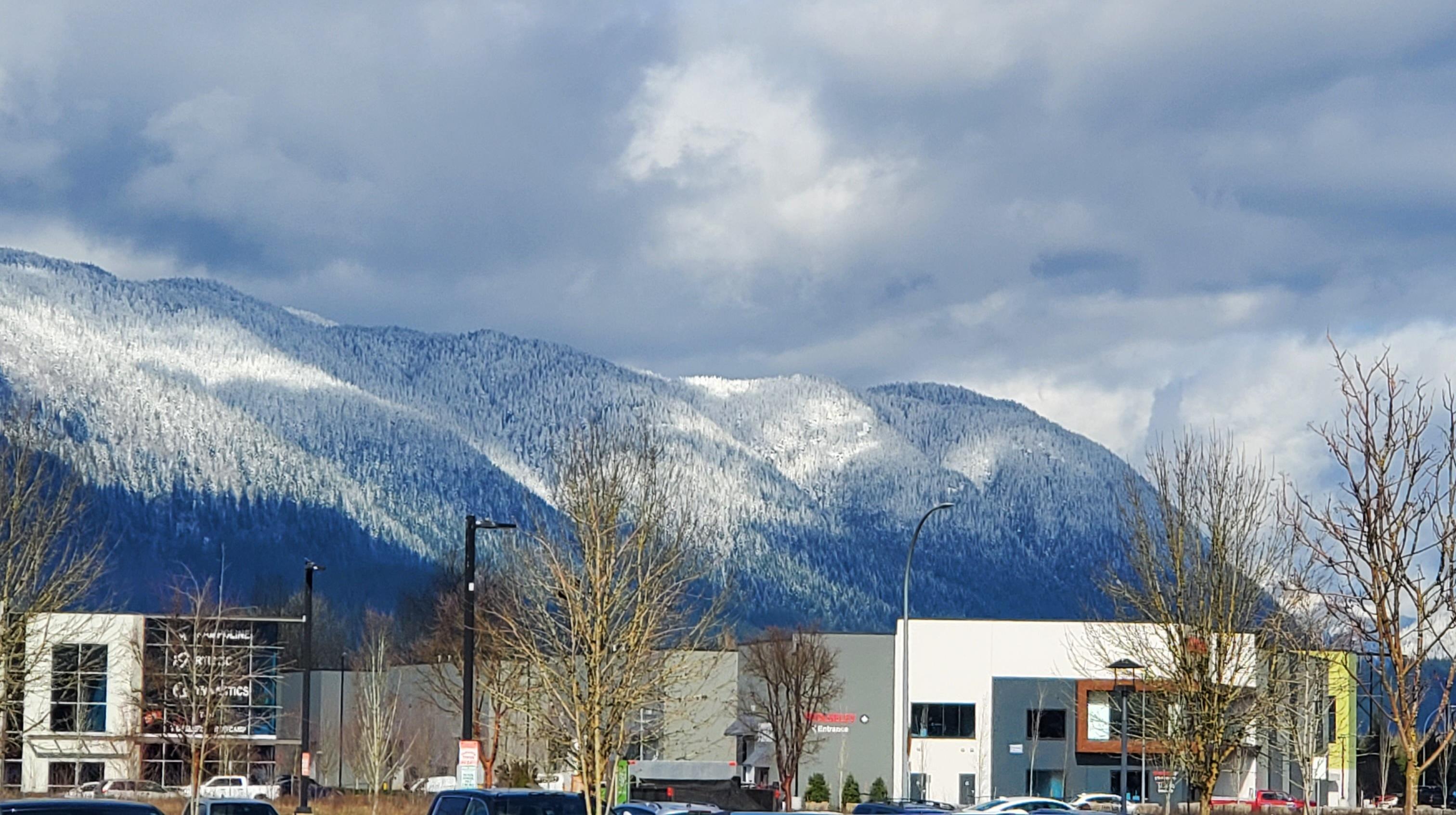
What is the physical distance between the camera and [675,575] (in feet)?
167

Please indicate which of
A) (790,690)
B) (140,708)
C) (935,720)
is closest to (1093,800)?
(790,690)

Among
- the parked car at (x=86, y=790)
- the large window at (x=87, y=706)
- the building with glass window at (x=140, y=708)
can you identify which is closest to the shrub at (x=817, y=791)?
the building with glass window at (x=140, y=708)

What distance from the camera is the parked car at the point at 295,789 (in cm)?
9194

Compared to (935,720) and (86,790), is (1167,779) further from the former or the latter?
(86,790)

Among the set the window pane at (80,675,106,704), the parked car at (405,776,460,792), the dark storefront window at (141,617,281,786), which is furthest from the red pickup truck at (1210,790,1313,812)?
the window pane at (80,675,106,704)

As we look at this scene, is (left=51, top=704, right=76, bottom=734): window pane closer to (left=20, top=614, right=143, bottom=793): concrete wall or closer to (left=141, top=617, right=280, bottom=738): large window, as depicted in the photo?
(left=20, top=614, right=143, bottom=793): concrete wall

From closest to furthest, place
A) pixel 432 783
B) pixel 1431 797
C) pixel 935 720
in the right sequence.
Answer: pixel 935 720 → pixel 432 783 → pixel 1431 797

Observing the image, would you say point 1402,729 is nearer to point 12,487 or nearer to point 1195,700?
point 1195,700

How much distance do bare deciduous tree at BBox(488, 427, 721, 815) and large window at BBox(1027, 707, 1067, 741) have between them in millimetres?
58923

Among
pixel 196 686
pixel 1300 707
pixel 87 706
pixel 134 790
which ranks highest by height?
pixel 196 686

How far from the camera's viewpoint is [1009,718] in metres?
105

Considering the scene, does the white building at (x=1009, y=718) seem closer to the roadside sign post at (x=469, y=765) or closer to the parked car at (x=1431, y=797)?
the parked car at (x=1431, y=797)

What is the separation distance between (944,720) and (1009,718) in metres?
3.70

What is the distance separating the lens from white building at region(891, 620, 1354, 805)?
103000mm
